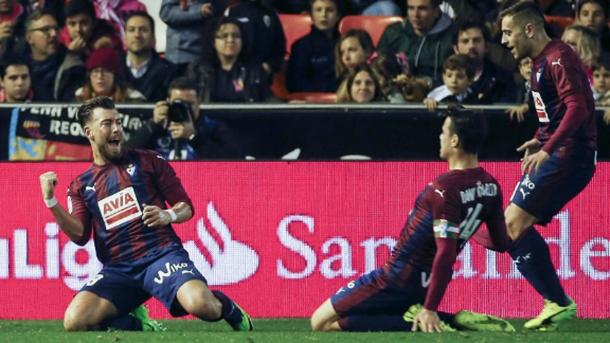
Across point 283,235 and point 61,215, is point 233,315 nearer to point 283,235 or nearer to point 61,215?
point 61,215

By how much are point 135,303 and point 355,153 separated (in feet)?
8.27

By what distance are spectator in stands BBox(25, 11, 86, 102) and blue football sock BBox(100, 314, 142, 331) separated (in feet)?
12.5

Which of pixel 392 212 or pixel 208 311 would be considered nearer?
pixel 208 311

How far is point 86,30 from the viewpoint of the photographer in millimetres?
14633

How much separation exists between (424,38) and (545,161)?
12.6 feet

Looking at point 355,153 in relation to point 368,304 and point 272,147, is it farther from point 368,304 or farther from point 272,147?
point 368,304

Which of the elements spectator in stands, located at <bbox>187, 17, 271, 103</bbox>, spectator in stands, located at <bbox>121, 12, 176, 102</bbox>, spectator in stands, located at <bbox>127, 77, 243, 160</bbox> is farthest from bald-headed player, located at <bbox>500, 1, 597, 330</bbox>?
spectator in stands, located at <bbox>121, 12, 176, 102</bbox>

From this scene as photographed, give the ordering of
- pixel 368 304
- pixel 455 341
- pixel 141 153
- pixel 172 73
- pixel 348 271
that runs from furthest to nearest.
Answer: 1. pixel 172 73
2. pixel 348 271
3. pixel 141 153
4. pixel 368 304
5. pixel 455 341

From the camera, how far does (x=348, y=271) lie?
1185 centimetres

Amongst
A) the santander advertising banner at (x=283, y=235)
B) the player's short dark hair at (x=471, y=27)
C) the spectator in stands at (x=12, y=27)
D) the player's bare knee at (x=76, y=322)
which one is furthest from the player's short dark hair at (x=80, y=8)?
the player's bare knee at (x=76, y=322)

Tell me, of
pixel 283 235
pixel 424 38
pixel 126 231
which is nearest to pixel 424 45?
pixel 424 38

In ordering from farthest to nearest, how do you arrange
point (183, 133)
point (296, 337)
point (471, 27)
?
point (471, 27) → point (183, 133) → point (296, 337)

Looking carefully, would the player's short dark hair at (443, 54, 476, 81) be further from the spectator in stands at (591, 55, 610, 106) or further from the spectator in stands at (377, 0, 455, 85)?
the spectator in stands at (591, 55, 610, 106)

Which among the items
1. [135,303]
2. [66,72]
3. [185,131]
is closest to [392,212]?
[185,131]
